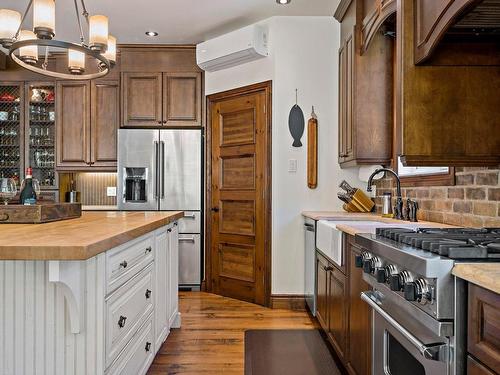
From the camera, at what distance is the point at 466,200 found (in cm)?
232

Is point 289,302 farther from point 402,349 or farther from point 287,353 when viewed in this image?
point 402,349

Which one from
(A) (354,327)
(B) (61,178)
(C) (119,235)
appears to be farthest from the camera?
(B) (61,178)

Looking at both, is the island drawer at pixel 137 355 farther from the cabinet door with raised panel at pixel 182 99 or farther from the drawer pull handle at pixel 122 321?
the cabinet door with raised panel at pixel 182 99

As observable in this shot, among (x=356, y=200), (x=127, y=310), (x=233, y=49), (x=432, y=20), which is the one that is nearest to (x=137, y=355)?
(x=127, y=310)

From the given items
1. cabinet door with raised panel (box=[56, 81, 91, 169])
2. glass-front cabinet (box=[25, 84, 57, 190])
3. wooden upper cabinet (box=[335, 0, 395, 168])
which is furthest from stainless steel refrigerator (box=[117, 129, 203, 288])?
wooden upper cabinet (box=[335, 0, 395, 168])

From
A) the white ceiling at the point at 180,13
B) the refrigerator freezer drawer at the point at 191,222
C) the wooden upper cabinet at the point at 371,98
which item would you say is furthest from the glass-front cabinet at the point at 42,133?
the wooden upper cabinet at the point at 371,98

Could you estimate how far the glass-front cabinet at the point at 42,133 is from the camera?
5.23 m

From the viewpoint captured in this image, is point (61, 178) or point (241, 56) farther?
point (61, 178)

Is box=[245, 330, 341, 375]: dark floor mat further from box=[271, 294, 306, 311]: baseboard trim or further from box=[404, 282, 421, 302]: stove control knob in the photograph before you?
box=[404, 282, 421, 302]: stove control knob

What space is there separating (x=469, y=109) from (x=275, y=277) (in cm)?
258

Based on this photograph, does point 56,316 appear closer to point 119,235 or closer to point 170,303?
point 119,235

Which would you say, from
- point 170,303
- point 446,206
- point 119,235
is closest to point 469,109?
point 446,206

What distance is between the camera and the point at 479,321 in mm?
1035

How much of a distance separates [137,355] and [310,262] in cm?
194
